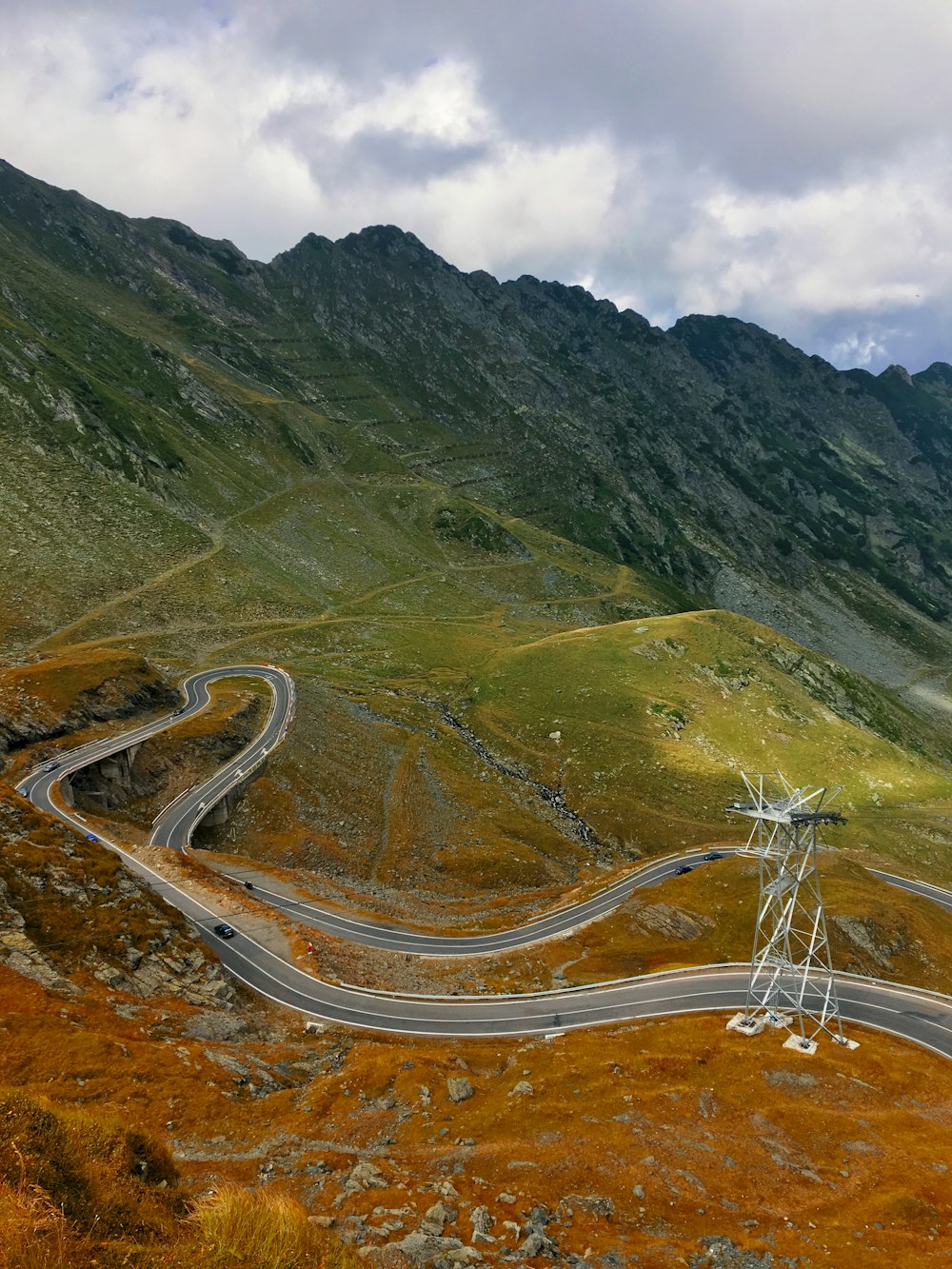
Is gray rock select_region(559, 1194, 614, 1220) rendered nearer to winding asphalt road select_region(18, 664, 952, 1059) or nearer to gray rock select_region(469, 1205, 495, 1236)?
gray rock select_region(469, 1205, 495, 1236)

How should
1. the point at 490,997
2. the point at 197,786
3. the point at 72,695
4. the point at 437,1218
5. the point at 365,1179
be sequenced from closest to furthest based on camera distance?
the point at 437,1218 → the point at 365,1179 → the point at 490,997 → the point at 197,786 → the point at 72,695

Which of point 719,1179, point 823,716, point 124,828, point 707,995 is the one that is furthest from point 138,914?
point 823,716

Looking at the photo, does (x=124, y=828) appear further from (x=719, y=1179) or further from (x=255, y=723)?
(x=719, y=1179)

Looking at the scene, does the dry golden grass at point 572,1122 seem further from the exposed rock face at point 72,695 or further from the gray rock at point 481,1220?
the exposed rock face at point 72,695

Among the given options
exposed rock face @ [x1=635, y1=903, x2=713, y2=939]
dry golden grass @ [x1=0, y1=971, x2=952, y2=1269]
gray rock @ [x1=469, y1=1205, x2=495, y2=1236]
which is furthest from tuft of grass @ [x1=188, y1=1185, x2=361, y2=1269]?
exposed rock face @ [x1=635, y1=903, x2=713, y2=939]

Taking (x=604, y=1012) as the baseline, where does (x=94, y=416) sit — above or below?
above

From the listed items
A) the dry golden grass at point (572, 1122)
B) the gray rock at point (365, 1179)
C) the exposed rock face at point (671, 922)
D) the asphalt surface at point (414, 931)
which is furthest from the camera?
the exposed rock face at point (671, 922)

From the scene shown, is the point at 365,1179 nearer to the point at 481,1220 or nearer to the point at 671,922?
the point at 481,1220

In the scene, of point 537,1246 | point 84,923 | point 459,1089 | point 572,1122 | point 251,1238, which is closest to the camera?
point 251,1238

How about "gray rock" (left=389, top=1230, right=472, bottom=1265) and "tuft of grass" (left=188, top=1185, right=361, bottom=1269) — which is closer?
"tuft of grass" (left=188, top=1185, right=361, bottom=1269)

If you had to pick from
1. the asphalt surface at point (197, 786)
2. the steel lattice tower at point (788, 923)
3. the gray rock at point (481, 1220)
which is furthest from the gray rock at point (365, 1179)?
the asphalt surface at point (197, 786)

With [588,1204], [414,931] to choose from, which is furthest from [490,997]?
[588,1204]
